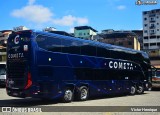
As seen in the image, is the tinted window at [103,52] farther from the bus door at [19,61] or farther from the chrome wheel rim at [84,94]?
the bus door at [19,61]

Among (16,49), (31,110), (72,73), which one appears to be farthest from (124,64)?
(31,110)

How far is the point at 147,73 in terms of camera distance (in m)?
26.6

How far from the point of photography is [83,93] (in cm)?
1781

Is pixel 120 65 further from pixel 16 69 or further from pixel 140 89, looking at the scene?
pixel 16 69

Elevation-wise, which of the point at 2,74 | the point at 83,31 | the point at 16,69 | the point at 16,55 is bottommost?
the point at 2,74

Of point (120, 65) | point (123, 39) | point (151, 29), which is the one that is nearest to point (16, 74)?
point (120, 65)

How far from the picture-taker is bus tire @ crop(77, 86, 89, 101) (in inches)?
685

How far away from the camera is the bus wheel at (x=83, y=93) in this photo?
1740 cm

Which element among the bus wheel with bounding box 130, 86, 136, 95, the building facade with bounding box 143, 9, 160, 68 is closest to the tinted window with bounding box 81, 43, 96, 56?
the bus wheel with bounding box 130, 86, 136, 95

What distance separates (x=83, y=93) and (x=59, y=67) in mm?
2718

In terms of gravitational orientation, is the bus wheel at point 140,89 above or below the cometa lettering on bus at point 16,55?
below

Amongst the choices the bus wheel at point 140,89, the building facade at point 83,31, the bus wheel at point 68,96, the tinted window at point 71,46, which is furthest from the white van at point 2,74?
the building facade at point 83,31

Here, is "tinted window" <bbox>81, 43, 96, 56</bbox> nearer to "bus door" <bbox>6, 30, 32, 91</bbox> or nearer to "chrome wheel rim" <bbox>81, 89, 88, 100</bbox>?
"chrome wheel rim" <bbox>81, 89, 88, 100</bbox>

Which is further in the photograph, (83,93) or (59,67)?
(83,93)
